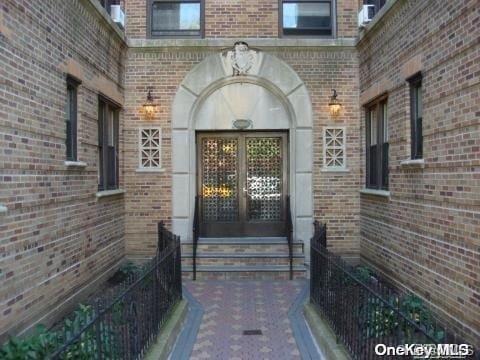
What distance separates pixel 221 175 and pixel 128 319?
5871 millimetres

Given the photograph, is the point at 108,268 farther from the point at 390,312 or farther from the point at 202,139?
the point at 390,312

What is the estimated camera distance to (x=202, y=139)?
10.0m

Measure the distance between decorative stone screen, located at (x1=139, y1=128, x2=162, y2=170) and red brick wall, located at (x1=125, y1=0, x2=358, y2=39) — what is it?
6.43 feet

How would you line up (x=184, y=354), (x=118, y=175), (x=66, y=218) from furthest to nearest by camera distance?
(x=118, y=175)
(x=66, y=218)
(x=184, y=354)

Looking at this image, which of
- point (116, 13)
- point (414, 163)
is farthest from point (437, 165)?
point (116, 13)

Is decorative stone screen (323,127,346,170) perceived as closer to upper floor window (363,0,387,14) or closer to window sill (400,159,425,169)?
upper floor window (363,0,387,14)

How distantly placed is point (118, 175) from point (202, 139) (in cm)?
186

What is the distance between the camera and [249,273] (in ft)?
29.7

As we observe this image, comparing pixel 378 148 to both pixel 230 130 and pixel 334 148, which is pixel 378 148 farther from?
pixel 230 130

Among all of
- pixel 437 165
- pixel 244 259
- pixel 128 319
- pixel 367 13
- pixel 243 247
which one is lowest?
pixel 244 259

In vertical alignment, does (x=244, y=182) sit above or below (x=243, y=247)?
above

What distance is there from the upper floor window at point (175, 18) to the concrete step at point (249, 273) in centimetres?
479

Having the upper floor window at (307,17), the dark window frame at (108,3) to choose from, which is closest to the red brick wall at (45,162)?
the dark window frame at (108,3)

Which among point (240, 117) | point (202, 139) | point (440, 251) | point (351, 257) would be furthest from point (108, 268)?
point (440, 251)
